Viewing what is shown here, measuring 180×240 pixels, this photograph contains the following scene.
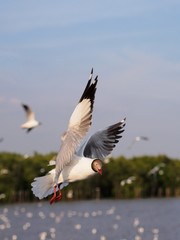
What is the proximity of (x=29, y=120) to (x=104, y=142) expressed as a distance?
13933 mm

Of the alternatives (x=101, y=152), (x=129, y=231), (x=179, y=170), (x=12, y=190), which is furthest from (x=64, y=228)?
(x=179, y=170)

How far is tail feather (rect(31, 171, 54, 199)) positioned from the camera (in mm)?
11219

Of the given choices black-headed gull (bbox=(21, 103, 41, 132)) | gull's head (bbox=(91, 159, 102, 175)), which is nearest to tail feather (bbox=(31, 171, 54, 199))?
gull's head (bbox=(91, 159, 102, 175))

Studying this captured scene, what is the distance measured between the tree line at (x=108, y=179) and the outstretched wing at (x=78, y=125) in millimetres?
82538

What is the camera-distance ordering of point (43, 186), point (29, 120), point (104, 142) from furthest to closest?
point (29, 120)
point (104, 142)
point (43, 186)

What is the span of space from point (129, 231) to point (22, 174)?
57.8 m

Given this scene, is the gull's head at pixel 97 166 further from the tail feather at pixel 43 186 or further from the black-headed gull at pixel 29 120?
the black-headed gull at pixel 29 120

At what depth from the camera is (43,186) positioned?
1135cm

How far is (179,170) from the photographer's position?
4712 inches

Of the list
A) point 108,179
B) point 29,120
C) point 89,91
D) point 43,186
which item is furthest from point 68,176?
point 108,179

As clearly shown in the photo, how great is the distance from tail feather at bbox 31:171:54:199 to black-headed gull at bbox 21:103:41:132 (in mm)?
13765

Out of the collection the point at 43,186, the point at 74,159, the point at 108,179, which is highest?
the point at 108,179

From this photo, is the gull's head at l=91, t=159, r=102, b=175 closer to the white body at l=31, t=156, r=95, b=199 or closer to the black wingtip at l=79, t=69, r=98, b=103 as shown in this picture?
the white body at l=31, t=156, r=95, b=199

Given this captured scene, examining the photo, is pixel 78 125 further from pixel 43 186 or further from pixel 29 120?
pixel 29 120
